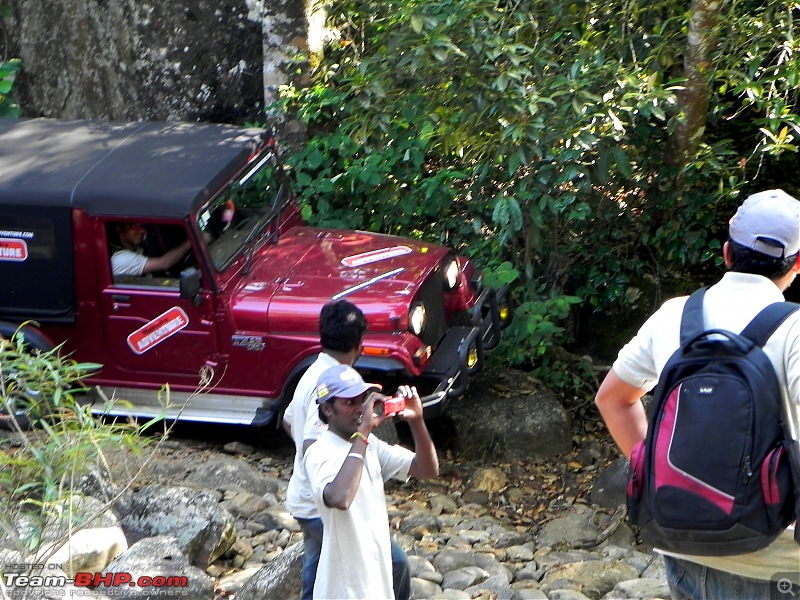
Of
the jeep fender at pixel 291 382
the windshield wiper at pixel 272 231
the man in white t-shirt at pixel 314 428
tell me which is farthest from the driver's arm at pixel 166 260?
the man in white t-shirt at pixel 314 428

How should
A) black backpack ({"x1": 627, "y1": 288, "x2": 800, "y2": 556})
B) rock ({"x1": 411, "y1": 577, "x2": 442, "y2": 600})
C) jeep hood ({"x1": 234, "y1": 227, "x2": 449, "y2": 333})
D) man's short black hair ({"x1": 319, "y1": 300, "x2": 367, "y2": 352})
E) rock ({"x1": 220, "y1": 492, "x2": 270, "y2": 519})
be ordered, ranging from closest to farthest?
black backpack ({"x1": 627, "y1": 288, "x2": 800, "y2": 556}) → man's short black hair ({"x1": 319, "y1": 300, "x2": 367, "y2": 352}) → rock ({"x1": 411, "y1": 577, "x2": 442, "y2": 600}) → rock ({"x1": 220, "y1": 492, "x2": 270, "y2": 519}) → jeep hood ({"x1": 234, "y1": 227, "x2": 449, "y2": 333})

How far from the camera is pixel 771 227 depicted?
7.62 feet

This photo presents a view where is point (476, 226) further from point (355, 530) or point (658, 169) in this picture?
point (355, 530)

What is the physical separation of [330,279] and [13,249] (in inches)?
77.4

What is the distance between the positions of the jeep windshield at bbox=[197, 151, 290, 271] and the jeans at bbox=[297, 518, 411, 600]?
2975 mm

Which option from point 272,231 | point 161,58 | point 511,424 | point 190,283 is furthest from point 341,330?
point 161,58

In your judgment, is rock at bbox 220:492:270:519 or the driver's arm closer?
rock at bbox 220:492:270:519

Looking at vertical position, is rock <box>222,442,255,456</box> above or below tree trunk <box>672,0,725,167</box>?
below

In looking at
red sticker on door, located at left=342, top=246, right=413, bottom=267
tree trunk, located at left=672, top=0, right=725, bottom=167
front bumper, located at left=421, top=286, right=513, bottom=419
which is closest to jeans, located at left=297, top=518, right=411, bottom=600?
front bumper, located at left=421, top=286, right=513, bottom=419

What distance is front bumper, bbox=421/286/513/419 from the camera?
578 centimetres

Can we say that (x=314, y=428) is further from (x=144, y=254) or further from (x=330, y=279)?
(x=144, y=254)

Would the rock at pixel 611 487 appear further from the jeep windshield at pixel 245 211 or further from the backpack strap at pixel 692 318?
the backpack strap at pixel 692 318

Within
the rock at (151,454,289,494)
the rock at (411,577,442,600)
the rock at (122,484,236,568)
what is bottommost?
the rock at (151,454,289,494)

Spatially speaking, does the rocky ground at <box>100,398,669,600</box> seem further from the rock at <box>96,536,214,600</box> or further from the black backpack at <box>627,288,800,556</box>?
the black backpack at <box>627,288,800,556</box>
